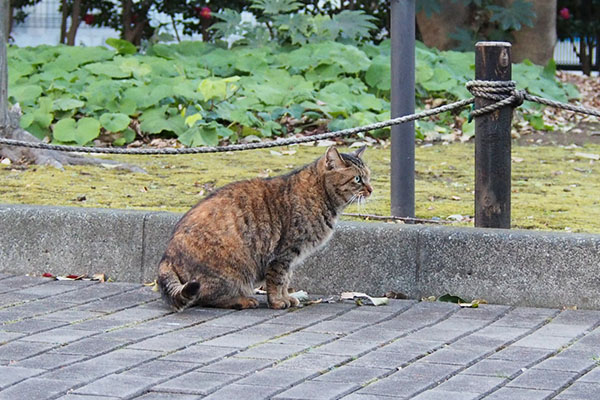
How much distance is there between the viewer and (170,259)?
538 centimetres

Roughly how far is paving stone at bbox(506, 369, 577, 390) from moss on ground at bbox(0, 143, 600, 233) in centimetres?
238

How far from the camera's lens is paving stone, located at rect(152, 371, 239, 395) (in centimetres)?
387

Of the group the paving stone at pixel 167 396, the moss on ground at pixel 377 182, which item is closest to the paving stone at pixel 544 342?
the paving stone at pixel 167 396

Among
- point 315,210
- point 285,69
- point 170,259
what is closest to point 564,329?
point 315,210

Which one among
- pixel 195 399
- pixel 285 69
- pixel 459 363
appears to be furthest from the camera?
pixel 285 69

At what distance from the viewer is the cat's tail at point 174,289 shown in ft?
16.7

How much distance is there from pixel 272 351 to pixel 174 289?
0.91 metres

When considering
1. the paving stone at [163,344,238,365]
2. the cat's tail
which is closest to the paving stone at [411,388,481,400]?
the paving stone at [163,344,238,365]

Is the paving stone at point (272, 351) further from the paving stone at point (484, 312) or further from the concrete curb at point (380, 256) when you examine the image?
the concrete curb at point (380, 256)

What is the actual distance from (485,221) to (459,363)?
62.7 inches

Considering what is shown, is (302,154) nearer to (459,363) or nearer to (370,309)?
(370,309)

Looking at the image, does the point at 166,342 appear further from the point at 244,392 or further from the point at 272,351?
the point at 244,392

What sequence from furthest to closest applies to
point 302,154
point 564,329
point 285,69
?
Result: point 285,69 < point 302,154 < point 564,329

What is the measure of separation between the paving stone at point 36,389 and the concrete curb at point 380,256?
2.08m
